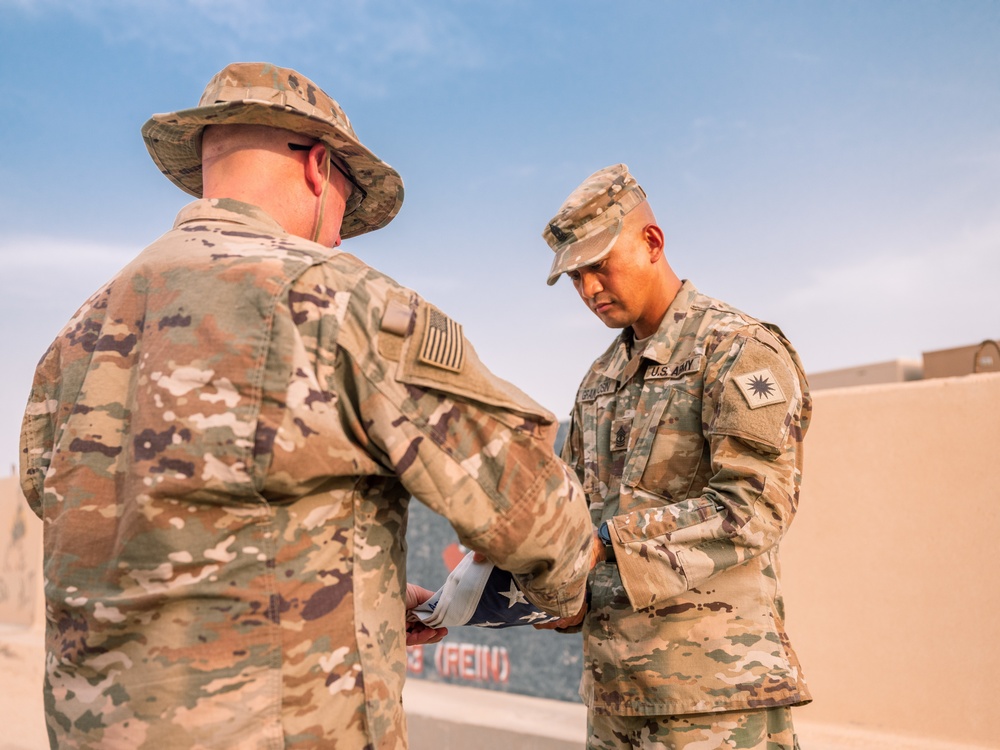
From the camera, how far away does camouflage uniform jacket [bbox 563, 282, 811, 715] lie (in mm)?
2162

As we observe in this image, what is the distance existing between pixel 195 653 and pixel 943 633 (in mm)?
4190

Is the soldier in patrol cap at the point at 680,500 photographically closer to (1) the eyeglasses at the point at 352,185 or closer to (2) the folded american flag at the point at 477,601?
(2) the folded american flag at the point at 477,601

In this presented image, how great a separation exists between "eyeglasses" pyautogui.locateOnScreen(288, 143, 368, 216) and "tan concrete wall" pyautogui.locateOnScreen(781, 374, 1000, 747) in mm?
3635

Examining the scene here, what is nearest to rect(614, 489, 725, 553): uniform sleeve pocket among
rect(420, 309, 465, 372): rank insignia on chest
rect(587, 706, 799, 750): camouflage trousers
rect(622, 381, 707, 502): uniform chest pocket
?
rect(622, 381, 707, 502): uniform chest pocket

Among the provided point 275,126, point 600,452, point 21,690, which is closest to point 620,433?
point 600,452

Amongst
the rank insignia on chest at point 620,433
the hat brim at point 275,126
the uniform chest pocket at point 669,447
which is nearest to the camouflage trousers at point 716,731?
the uniform chest pocket at point 669,447

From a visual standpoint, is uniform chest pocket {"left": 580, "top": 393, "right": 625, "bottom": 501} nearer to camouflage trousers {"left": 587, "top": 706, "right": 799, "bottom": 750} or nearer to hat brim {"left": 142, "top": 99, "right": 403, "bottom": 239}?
camouflage trousers {"left": 587, "top": 706, "right": 799, "bottom": 750}

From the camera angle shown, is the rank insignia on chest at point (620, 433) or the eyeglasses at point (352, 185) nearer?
the eyeglasses at point (352, 185)

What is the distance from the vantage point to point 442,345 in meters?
1.52

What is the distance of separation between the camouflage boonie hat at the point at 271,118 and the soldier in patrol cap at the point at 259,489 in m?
0.29

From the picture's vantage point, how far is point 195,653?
1416mm

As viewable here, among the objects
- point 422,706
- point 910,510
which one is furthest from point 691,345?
point 422,706

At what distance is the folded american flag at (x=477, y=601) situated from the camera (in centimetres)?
192

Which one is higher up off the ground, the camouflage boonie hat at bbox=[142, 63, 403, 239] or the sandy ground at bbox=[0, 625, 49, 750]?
the camouflage boonie hat at bbox=[142, 63, 403, 239]
